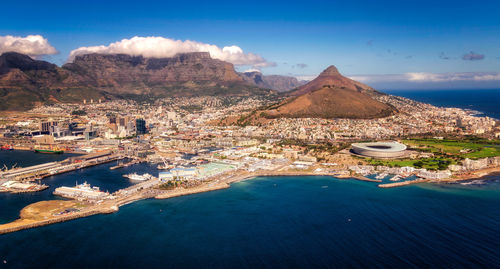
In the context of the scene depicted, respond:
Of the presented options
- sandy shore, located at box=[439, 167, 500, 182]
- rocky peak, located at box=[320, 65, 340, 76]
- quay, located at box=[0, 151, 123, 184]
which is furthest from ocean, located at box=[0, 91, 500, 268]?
rocky peak, located at box=[320, 65, 340, 76]

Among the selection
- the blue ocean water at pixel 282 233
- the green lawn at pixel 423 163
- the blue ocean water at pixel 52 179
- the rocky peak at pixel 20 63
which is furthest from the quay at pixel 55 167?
the rocky peak at pixel 20 63

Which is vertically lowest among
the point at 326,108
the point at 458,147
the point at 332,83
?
the point at 458,147

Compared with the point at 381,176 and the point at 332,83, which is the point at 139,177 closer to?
the point at 381,176

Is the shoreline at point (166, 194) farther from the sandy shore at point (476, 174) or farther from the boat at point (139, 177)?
the boat at point (139, 177)

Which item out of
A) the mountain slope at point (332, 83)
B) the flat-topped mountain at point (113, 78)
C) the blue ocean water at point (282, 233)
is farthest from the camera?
the mountain slope at point (332, 83)

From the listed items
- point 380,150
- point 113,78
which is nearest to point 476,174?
point 380,150

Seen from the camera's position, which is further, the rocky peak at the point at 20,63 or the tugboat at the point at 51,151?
the rocky peak at the point at 20,63
